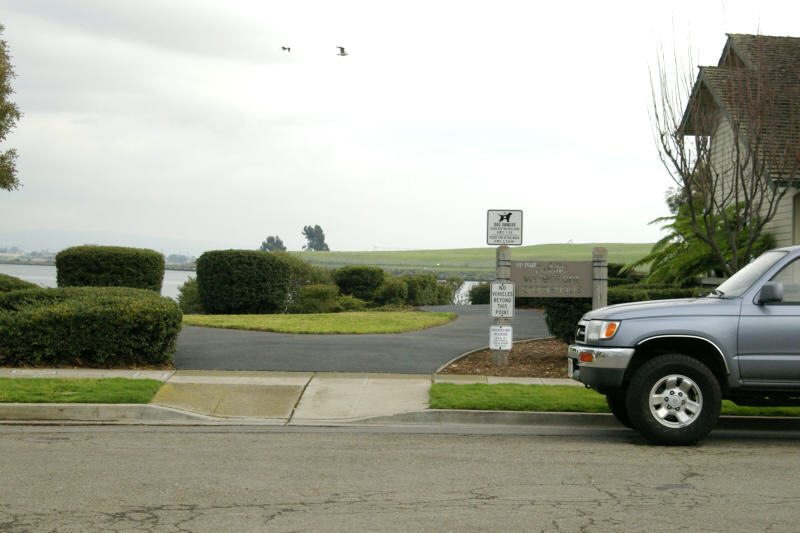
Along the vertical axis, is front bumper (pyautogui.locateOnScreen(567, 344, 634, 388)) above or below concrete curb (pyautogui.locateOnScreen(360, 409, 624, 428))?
above

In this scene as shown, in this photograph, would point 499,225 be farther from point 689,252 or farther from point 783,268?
point 689,252

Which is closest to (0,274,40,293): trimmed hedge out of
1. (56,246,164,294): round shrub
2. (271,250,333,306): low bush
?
(56,246,164,294): round shrub

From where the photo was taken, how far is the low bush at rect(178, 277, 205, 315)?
26.1 metres

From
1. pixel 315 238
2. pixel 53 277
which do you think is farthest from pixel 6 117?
pixel 315 238

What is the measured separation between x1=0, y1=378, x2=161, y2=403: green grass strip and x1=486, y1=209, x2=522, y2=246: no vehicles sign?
5.69 metres

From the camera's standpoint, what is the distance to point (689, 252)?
64.3 ft

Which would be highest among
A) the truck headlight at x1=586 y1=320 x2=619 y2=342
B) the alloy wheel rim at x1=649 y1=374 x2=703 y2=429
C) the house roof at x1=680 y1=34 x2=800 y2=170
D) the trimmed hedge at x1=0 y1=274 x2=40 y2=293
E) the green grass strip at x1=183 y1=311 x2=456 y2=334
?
the house roof at x1=680 y1=34 x2=800 y2=170

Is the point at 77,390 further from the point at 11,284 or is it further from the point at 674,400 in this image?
the point at 11,284

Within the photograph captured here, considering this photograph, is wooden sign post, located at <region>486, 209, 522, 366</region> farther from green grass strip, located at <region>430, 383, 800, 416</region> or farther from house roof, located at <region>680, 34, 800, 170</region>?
house roof, located at <region>680, 34, 800, 170</region>

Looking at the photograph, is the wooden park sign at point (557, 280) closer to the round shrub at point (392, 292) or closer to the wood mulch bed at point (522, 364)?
the wood mulch bed at point (522, 364)

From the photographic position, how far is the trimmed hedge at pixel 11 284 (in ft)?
60.8

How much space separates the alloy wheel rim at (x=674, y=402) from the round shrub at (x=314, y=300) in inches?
705

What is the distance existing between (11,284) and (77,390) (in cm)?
961

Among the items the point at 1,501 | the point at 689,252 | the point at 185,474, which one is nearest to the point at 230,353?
the point at 185,474
